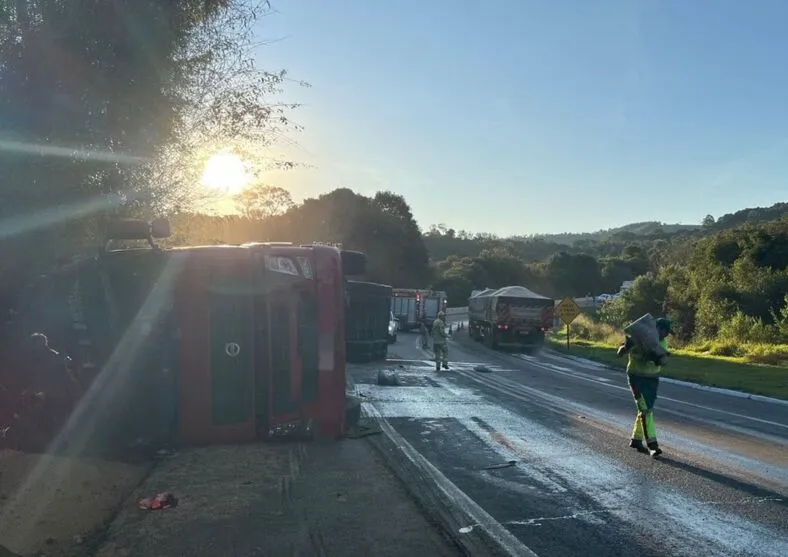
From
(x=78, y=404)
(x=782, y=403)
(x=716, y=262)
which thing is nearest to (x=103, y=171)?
(x=78, y=404)

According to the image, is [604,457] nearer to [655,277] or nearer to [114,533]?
[114,533]

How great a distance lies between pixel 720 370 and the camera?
26.3 m

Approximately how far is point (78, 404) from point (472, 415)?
22.0 feet

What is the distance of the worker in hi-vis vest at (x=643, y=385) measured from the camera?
9789 millimetres

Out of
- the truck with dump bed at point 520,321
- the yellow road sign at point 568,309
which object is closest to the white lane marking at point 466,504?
the yellow road sign at point 568,309

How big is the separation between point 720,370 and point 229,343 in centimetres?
2166

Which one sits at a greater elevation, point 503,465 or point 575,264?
point 575,264

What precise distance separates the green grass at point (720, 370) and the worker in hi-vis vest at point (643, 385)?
33.6 feet

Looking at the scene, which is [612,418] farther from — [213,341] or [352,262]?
[213,341]

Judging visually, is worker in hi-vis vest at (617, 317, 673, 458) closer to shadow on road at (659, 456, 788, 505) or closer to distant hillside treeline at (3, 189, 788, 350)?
shadow on road at (659, 456, 788, 505)

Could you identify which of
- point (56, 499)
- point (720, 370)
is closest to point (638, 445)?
point (56, 499)

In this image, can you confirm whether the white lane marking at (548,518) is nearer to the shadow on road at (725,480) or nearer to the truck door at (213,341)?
the shadow on road at (725,480)

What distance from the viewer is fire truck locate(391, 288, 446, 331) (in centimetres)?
5362

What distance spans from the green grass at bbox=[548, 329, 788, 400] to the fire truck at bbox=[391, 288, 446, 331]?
15943mm
